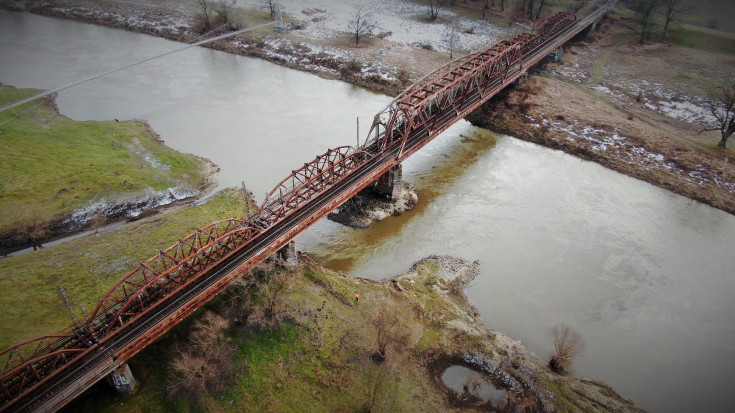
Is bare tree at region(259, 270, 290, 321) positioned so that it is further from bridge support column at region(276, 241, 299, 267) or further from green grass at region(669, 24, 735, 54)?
green grass at region(669, 24, 735, 54)

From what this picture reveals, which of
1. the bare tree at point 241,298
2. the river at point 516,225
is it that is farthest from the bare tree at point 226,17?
the bare tree at point 241,298

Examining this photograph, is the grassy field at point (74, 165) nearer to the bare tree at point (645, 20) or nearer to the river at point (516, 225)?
the river at point (516, 225)

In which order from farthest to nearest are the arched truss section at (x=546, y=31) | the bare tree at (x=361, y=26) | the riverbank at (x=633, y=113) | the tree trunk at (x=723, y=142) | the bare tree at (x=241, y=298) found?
the bare tree at (x=361, y=26) < the arched truss section at (x=546, y=31) < the tree trunk at (x=723, y=142) < the riverbank at (x=633, y=113) < the bare tree at (x=241, y=298)

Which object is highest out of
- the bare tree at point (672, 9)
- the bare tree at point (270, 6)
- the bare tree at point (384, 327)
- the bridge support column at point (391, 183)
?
the bare tree at point (672, 9)

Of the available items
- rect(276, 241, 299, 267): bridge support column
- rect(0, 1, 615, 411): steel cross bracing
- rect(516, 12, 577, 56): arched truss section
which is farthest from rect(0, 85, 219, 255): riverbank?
rect(516, 12, 577, 56): arched truss section

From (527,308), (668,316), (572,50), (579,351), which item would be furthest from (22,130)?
(572,50)

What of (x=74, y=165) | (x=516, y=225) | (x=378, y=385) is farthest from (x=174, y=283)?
(x=516, y=225)
